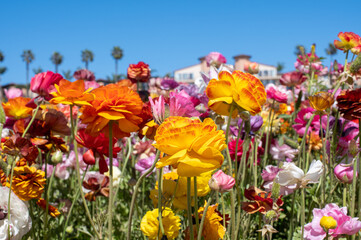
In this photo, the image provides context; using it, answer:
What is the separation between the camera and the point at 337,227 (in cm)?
117

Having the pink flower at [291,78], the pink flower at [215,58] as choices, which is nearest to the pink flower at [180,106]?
the pink flower at [215,58]

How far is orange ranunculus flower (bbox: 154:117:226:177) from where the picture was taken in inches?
29.9

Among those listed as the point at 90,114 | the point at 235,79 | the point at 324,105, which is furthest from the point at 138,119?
the point at 324,105

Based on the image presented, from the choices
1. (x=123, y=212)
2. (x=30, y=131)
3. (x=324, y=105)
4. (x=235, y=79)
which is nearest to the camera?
(x=235, y=79)

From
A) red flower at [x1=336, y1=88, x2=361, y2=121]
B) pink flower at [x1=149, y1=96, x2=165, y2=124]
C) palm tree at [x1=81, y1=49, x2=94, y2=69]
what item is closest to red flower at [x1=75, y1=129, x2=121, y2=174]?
pink flower at [x1=149, y1=96, x2=165, y2=124]

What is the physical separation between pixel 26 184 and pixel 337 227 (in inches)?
37.6

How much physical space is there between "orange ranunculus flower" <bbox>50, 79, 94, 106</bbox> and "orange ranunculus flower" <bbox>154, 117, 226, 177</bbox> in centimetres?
28

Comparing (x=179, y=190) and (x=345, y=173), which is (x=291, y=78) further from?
(x=179, y=190)

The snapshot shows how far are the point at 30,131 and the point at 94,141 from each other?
0.26 metres

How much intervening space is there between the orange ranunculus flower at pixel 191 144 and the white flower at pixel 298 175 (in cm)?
48

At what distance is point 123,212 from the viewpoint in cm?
252

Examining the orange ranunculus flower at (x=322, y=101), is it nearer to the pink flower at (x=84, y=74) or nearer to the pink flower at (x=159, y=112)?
the pink flower at (x=159, y=112)

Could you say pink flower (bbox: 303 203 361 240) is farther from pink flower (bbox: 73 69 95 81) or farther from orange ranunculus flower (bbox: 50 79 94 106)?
pink flower (bbox: 73 69 95 81)

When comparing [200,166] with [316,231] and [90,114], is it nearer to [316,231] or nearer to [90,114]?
[90,114]
